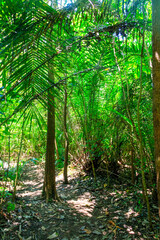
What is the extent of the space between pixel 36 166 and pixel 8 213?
401 cm

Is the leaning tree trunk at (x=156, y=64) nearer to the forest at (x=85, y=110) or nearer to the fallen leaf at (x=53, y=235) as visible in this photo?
the forest at (x=85, y=110)

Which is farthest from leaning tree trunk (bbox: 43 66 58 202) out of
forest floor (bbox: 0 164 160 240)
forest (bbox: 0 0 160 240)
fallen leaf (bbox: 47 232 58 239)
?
fallen leaf (bbox: 47 232 58 239)

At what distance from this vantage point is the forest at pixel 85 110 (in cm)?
172

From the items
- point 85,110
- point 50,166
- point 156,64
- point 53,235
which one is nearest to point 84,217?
point 53,235

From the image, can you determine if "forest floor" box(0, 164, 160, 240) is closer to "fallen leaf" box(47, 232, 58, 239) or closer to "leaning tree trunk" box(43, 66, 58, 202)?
"fallen leaf" box(47, 232, 58, 239)

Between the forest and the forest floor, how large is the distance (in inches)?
0.5

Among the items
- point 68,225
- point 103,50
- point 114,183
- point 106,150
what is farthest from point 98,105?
point 68,225

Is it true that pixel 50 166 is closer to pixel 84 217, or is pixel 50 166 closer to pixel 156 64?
pixel 84 217

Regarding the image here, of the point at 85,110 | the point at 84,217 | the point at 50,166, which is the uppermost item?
the point at 85,110

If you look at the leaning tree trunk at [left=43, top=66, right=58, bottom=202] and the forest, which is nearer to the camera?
the forest

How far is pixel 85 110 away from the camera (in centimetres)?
402

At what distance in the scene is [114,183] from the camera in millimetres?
3857

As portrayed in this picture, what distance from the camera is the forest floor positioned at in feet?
7.44

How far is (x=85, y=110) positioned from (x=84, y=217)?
2003 millimetres
